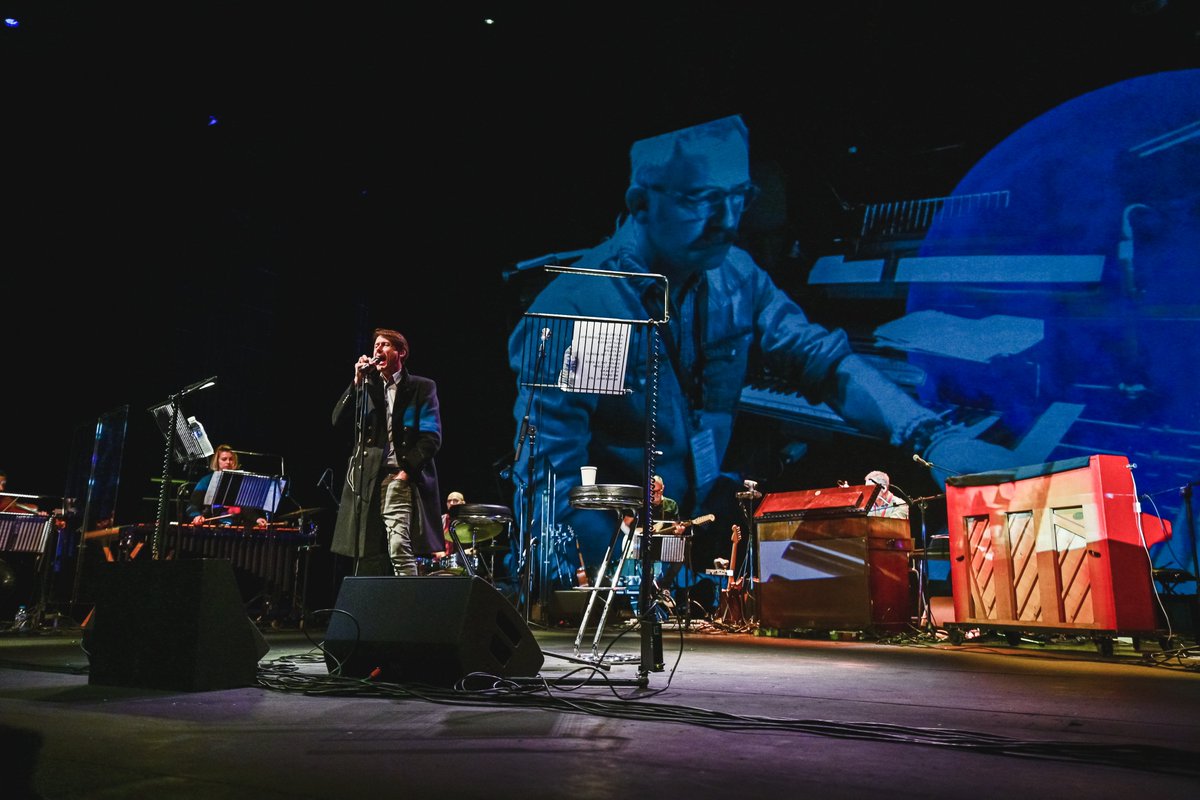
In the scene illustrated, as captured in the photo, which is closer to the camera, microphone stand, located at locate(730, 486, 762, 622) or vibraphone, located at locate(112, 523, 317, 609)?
vibraphone, located at locate(112, 523, 317, 609)

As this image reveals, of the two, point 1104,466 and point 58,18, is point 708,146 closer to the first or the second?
point 1104,466

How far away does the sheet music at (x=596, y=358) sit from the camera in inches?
146

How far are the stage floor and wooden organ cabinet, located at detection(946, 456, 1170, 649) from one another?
142cm

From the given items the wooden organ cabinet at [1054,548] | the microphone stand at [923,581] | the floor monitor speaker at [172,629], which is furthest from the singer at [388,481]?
the microphone stand at [923,581]

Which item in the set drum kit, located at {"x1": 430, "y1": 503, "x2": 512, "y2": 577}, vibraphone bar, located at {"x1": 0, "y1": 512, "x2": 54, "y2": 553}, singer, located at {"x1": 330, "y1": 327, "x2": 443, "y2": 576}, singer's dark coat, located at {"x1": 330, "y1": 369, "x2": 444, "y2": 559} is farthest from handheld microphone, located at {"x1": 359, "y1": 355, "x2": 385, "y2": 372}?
vibraphone bar, located at {"x1": 0, "y1": 512, "x2": 54, "y2": 553}

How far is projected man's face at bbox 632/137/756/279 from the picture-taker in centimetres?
880

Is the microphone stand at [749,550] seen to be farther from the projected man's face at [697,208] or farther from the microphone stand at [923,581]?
the projected man's face at [697,208]

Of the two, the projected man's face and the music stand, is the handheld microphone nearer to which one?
the music stand

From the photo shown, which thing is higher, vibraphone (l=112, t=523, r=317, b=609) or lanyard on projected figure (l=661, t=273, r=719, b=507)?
lanyard on projected figure (l=661, t=273, r=719, b=507)

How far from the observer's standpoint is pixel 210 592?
286 cm

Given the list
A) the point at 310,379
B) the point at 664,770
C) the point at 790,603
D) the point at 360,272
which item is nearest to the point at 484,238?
the point at 360,272

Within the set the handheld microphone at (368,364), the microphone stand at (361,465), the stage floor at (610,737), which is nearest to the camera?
the stage floor at (610,737)

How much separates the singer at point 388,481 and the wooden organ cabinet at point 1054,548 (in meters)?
4.03

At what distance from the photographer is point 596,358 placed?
3.72m
